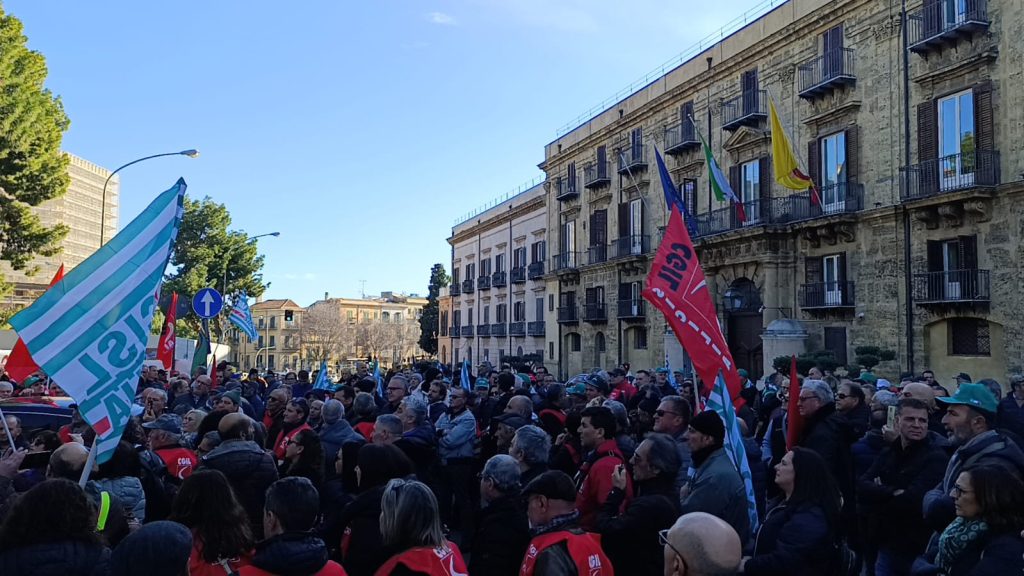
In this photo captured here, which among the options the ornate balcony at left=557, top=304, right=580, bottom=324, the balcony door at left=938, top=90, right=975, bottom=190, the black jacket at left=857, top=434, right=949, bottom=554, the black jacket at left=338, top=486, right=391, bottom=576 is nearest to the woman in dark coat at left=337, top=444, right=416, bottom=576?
the black jacket at left=338, top=486, right=391, bottom=576

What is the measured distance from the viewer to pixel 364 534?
14.5 feet

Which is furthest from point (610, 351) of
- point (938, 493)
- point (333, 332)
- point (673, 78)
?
point (333, 332)

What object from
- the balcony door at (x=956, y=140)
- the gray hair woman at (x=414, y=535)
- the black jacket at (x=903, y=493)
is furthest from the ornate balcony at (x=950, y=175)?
the gray hair woman at (x=414, y=535)

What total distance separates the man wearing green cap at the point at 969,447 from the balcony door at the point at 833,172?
1852 cm

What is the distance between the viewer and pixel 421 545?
3.63 metres

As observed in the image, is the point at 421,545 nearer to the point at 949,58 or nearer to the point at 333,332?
the point at 949,58

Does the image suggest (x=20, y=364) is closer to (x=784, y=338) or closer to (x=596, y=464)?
(x=596, y=464)

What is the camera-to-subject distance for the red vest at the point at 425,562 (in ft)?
11.6

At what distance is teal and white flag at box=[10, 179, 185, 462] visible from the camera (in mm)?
4453

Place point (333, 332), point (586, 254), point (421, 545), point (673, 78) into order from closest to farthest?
1. point (421, 545)
2. point (673, 78)
3. point (586, 254)
4. point (333, 332)

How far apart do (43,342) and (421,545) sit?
8.16 ft

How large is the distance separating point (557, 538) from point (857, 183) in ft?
69.5

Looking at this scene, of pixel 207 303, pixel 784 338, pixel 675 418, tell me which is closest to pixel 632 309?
pixel 784 338

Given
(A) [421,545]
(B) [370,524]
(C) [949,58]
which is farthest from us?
(C) [949,58]
